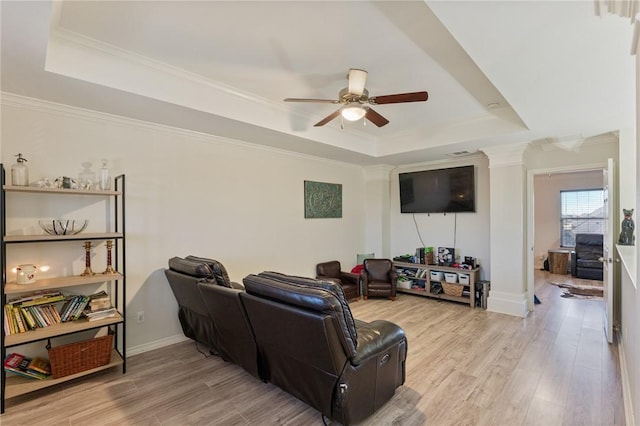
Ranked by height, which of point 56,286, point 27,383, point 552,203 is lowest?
point 27,383

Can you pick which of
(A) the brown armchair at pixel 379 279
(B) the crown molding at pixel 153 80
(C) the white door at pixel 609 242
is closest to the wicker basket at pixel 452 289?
(A) the brown armchair at pixel 379 279

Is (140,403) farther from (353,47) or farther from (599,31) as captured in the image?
(599,31)

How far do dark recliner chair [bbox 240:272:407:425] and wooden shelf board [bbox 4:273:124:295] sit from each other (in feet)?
4.79

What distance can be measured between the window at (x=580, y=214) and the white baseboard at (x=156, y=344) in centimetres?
909

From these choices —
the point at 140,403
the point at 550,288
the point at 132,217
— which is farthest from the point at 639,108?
the point at 550,288

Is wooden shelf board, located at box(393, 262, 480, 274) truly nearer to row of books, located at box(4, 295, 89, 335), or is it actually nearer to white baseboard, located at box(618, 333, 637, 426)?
white baseboard, located at box(618, 333, 637, 426)

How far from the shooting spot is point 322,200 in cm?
532

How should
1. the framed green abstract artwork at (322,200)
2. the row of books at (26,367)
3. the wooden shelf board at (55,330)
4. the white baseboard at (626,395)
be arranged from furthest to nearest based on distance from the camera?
1. the framed green abstract artwork at (322,200)
2. the row of books at (26,367)
3. the wooden shelf board at (55,330)
4. the white baseboard at (626,395)

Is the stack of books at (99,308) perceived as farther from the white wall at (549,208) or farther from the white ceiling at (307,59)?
the white wall at (549,208)

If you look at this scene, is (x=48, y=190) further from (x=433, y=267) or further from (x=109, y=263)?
(x=433, y=267)

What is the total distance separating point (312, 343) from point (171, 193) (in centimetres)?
256

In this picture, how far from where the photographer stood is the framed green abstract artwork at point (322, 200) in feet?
16.7

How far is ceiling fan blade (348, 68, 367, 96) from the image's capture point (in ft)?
8.55

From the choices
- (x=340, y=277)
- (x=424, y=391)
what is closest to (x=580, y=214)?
(x=340, y=277)
